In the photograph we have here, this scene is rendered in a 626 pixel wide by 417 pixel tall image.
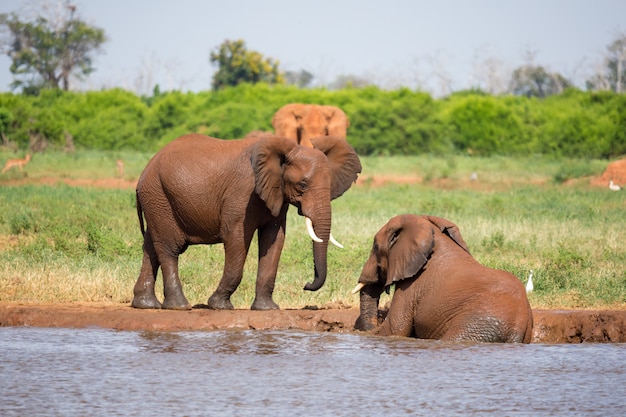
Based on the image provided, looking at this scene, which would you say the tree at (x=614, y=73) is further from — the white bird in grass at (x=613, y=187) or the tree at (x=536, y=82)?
the white bird in grass at (x=613, y=187)

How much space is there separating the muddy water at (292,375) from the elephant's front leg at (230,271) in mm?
643

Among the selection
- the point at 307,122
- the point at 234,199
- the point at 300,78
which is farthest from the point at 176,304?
the point at 300,78

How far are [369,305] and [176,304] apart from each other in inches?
75.5

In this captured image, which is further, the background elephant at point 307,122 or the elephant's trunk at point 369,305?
the background elephant at point 307,122

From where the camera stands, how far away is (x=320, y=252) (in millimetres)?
9672

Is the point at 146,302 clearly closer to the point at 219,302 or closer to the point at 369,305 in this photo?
the point at 219,302

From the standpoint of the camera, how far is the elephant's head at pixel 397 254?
8.91m

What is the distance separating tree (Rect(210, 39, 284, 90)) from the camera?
2328 inches

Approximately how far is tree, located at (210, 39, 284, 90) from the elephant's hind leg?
160ft

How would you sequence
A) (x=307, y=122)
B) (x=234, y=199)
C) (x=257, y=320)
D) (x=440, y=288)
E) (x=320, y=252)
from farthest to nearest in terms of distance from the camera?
(x=307, y=122), (x=234, y=199), (x=257, y=320), (x=320, y=252), (x=440, y=288)

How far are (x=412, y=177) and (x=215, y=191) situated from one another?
1949 centimetres

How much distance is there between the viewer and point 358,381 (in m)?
7.95

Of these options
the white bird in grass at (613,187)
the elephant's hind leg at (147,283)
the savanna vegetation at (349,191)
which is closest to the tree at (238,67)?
the savanna vegetation at (349,191)

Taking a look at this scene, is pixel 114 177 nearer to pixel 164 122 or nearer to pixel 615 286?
pixel 164 122
